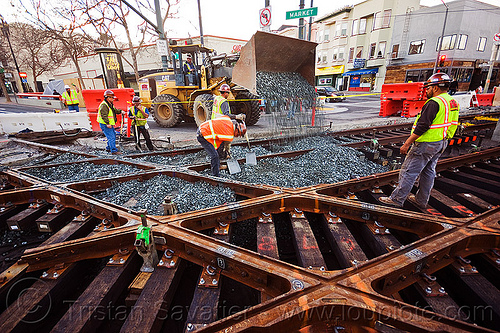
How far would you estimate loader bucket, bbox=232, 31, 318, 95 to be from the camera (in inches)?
220

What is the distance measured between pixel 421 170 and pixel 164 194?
360 cm

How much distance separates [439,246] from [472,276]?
1.06 feet

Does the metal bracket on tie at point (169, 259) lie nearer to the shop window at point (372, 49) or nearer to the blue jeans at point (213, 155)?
the blue jeans at point (213, 155)

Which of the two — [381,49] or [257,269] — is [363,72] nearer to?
[381,49]

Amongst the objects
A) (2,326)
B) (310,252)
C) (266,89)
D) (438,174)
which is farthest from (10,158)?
(438,174)

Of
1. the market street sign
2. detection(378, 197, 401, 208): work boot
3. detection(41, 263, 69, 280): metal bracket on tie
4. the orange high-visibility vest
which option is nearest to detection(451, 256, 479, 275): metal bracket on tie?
detection(378, 197, 401, 208): work boot

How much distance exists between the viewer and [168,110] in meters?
10.5

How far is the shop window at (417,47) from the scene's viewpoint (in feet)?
98.7

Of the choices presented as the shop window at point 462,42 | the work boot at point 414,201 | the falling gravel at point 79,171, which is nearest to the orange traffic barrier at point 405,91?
the work boot at point 414,201

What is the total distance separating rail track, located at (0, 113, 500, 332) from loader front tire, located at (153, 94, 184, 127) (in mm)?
7169

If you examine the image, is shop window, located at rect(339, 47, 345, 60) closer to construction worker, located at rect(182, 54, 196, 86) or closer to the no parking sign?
the no parking sign

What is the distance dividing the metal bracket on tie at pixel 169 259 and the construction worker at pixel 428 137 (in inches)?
108

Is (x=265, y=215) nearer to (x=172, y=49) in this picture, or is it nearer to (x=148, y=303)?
(x=148, y=303)

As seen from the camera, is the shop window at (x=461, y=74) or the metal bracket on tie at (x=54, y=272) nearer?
the metal bracket on tie at (x=54, y=272)
